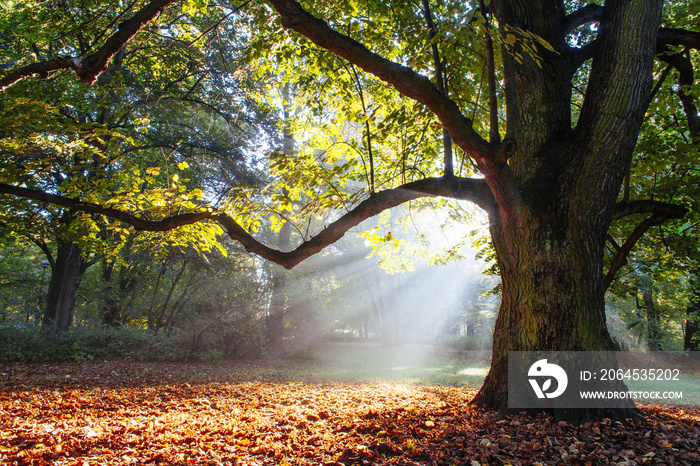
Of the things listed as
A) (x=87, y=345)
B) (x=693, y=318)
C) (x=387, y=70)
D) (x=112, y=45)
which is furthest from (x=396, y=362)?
(x=112, y=45)

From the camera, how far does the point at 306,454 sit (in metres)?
2.80

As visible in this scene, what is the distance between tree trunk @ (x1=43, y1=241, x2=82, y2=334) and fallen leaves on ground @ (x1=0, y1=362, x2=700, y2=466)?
8138 mm

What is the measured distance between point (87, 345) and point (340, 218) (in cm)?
1036

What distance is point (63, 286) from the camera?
11.9 m

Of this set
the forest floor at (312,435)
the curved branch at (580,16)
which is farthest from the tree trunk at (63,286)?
the curved branch at (580,16)

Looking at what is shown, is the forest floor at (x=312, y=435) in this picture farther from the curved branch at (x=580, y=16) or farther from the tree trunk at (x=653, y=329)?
the tree trunk at (x=653, y=329)

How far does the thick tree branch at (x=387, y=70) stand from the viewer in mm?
3164

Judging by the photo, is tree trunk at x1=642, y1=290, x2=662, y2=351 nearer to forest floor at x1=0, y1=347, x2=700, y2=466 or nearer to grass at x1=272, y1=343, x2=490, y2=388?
grass at x1=272, y1=343, x2=490, y2=388

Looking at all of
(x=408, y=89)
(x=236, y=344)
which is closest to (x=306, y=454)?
(x=408, y=89)

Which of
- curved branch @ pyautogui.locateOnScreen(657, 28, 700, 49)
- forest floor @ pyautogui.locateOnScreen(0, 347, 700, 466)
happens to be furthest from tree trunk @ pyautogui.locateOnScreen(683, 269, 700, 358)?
forest floor @ pyautogui.locateOnScreen(0, 347, 700, 466)

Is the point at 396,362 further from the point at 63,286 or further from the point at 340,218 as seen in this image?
the point at 340,218

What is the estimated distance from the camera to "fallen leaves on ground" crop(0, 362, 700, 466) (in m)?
2.66

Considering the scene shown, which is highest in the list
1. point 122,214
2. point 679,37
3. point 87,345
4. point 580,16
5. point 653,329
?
point 580,16

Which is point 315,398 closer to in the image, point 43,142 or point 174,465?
point 174,465
